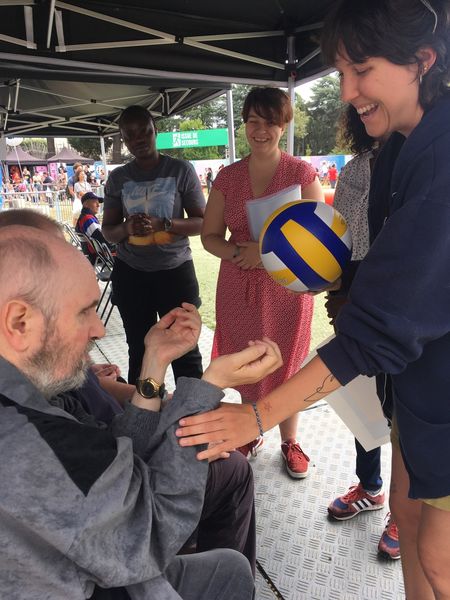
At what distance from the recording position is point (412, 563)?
5.00 feet

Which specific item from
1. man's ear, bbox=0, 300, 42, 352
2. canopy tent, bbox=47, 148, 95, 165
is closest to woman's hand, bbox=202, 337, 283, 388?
man's ear, bbox=0, 300, 42, 352

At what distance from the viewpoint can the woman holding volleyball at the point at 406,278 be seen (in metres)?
0.94

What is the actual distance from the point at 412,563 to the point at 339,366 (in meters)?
0.90

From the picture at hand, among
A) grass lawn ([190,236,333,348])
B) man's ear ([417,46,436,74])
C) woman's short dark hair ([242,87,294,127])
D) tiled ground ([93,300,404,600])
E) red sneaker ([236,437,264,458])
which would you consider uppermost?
woman's short dark hair ([242,87,294,127])

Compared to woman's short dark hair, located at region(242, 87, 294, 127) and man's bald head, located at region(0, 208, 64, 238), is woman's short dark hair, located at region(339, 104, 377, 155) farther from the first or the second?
man's bald head, located at region(0, 208, 64, 238)

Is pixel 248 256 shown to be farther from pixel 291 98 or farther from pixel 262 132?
pixel 291 98

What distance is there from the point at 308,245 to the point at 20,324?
3.25 ft

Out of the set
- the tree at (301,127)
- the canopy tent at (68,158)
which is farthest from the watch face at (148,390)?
the tree at (301,127)

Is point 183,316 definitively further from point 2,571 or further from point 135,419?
point 2,571

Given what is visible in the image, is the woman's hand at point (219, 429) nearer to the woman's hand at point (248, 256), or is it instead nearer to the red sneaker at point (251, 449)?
the woman's hand at point (248, 256)

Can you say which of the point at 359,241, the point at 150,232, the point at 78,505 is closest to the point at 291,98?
the point at 150,232

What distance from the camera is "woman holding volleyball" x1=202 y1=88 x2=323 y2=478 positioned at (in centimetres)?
242

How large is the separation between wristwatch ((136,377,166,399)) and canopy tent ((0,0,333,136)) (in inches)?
94.4

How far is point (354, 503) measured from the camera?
2.19 metres
